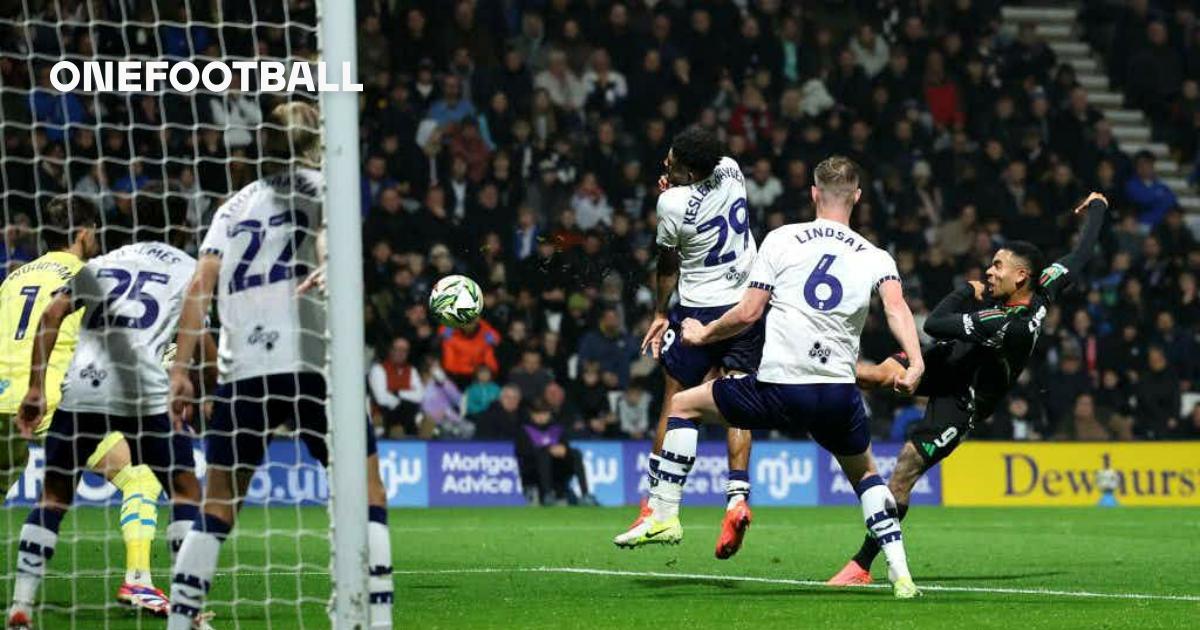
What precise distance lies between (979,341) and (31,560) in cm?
543

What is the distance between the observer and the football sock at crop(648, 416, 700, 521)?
31.3ft

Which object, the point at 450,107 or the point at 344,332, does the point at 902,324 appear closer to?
Answer: the point at 344,332

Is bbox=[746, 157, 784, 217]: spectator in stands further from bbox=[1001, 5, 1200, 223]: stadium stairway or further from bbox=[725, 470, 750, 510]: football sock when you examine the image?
bbox=[725, 470, 750, 510]: football sock

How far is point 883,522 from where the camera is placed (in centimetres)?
903

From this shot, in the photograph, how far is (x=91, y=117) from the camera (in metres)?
17.4

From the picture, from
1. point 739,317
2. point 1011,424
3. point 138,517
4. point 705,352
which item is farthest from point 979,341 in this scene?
point 1011,424

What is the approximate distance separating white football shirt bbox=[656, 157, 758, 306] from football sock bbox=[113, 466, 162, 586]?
3300 mm

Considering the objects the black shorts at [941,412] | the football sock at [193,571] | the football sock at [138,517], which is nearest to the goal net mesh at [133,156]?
the football sock at [138,517]

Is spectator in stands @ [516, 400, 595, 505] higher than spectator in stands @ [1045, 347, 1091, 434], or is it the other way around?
spectator in stands @ [1045, 347, 1091, 434]

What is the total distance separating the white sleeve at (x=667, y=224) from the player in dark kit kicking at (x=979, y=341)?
1.30 metres

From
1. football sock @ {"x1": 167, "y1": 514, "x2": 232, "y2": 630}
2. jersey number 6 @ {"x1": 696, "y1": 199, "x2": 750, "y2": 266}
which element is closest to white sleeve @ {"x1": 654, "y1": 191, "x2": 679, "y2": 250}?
jersey number 6 @ {"x1": 696, "y1": 199, "x2": 750, "y2": 266}

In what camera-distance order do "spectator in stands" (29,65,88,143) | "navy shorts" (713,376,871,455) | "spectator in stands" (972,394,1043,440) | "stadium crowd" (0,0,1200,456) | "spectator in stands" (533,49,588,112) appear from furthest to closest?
"spectator in stands" (533,49,588,112) → "spectator in stands" (972,394,1043,440) → "stadium crowd" (0,0,1200,456) → "spectator in stands" (29,65,88,143) → "navy shorts" (713,376,871,455)

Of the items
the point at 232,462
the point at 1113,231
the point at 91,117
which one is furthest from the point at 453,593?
the point at 1113,231

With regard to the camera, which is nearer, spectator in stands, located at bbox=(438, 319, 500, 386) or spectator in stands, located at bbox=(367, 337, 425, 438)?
spectator in stands, located at bbox=(367, 337, 425, 438)
